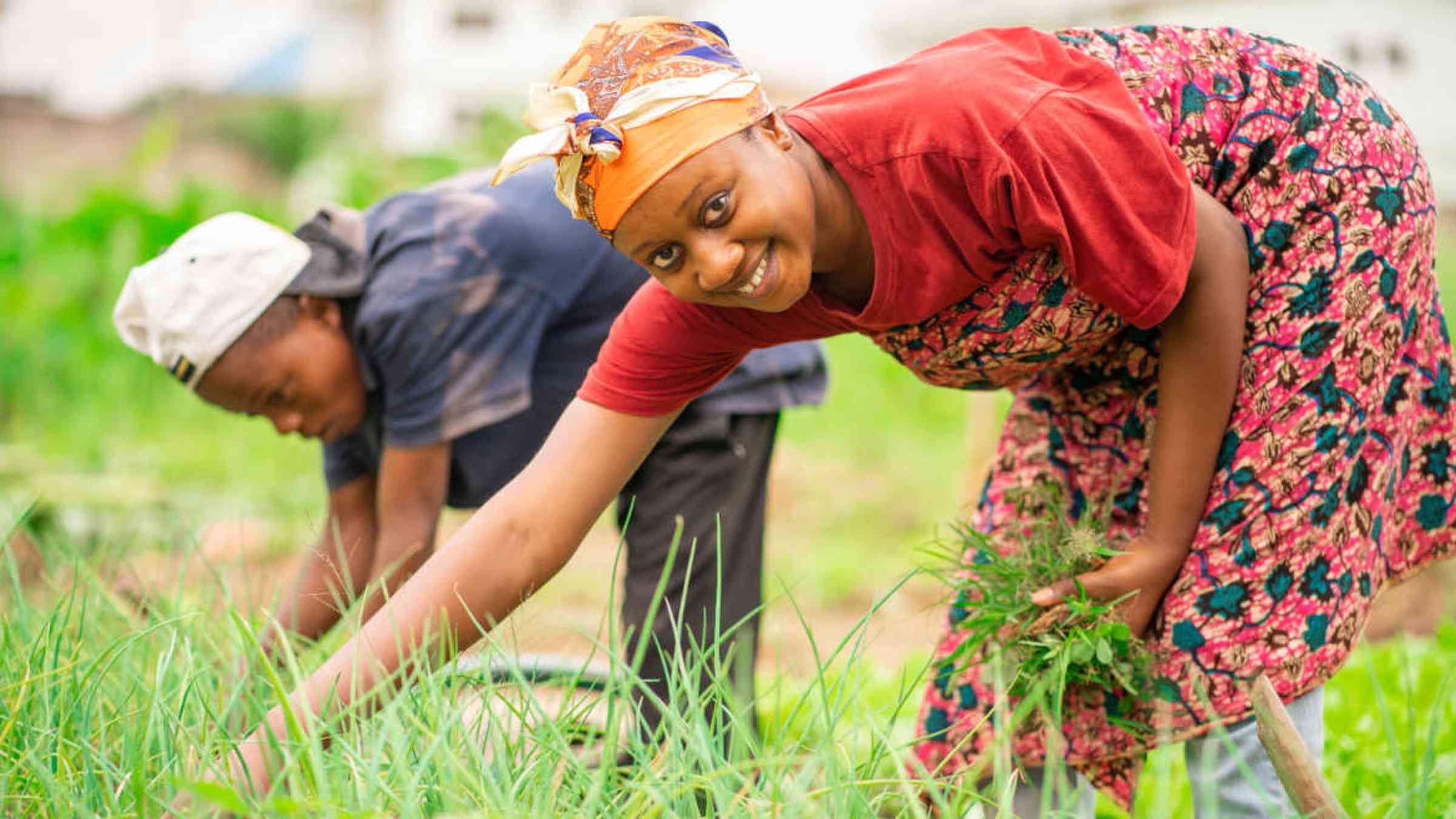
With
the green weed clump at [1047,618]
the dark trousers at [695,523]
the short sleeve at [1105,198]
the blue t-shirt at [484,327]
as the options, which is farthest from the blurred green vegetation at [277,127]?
the short sleeve at [1105,198]

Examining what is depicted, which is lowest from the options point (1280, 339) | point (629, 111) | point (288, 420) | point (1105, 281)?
point (288, 420)

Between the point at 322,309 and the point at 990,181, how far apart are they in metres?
1.47

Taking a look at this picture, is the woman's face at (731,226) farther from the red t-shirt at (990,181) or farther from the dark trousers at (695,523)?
the dark trousers at (695,523)

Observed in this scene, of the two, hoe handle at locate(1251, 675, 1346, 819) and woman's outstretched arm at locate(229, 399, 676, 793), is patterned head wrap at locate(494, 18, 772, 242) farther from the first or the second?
hoe handle at locate(1251, 675, 1346, 819)

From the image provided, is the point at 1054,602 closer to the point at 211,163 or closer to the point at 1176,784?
the point at 1176,784

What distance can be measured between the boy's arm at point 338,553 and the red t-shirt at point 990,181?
3.95ft

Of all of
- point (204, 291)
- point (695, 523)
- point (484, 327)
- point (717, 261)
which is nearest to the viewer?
point (717, 261)

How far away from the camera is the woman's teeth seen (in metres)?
1.72

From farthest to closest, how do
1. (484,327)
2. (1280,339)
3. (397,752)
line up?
(484,327) < (1280,339) < (397,752)

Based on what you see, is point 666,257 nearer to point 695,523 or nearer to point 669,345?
point 669,345

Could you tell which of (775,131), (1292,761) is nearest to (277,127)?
(775,131)

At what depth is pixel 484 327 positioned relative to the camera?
2.65m

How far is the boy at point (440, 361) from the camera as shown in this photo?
259 cm

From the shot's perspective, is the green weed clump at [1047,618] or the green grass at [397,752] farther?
the green weed clump at [1047,618]
